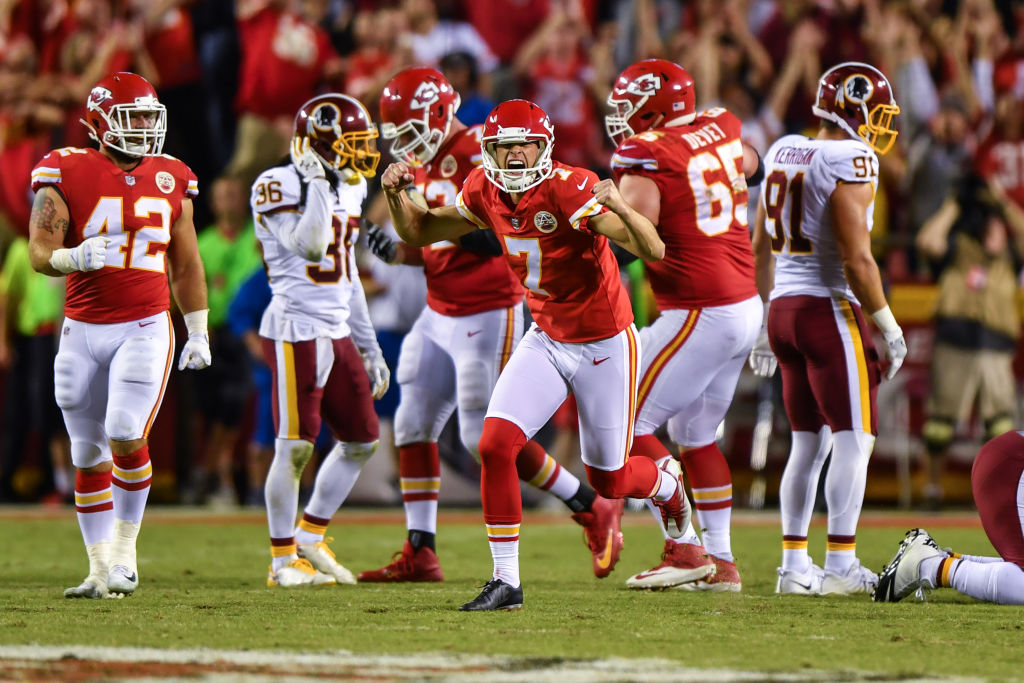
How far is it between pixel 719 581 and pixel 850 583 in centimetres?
51

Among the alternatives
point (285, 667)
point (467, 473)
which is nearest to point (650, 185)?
point (285, 667)

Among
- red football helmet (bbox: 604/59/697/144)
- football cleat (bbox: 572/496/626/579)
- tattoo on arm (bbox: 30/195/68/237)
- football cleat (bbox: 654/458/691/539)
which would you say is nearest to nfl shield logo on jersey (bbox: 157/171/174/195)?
tattoo on arm (bbox: 30/195/68/237)

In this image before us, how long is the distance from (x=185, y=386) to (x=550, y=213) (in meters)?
5.84

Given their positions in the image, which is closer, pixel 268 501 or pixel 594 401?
pixel 594 401

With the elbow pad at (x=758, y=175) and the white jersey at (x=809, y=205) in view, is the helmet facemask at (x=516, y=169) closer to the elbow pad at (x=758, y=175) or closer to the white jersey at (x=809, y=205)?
the white jersey at (x=809, y=205)

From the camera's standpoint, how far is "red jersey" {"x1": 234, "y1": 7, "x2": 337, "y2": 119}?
10.6 meters

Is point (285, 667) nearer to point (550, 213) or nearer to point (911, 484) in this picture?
point (550, 213)

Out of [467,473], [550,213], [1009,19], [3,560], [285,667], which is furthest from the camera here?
[1009,19]

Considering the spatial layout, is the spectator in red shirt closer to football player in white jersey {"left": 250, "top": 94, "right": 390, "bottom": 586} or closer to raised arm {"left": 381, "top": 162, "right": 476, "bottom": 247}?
football player in white jersey {"left": 250, "top": 94, "right": 390, "bottom": 586}

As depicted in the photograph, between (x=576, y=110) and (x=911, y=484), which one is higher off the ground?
(x=576, y=110)

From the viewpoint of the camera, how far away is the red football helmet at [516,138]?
15.3 ft

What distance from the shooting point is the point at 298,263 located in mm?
5906

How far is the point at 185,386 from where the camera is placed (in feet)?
32.8

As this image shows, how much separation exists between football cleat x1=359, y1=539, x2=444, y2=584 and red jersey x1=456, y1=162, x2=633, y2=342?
1531mm
